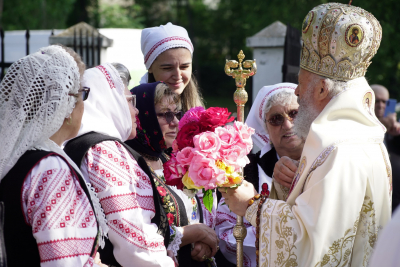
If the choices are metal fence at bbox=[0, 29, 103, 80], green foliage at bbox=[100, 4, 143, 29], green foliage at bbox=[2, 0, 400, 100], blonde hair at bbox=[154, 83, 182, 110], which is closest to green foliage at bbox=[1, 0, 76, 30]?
green foliage at bbox=[2, 0, 400, 100]

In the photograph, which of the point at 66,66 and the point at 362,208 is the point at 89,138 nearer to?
the point at 66,66

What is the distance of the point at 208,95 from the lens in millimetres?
33000

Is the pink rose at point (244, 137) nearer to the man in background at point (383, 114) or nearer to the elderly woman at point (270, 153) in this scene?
the elderly woman at point (270, 153)

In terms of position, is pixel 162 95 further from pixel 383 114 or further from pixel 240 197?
pixel 383 114

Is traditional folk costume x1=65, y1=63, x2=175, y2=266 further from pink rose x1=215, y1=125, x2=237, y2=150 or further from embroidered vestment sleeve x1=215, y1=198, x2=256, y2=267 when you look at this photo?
embroidered vestment sleeve x1=215, y1=198, x2=256, y2=267

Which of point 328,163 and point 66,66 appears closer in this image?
point 66,66

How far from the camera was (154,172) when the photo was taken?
3.00 meters

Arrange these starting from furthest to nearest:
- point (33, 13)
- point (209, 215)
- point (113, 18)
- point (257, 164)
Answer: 1. point (113, 18)
2. point (33, 13)
3. point (257, 164)
4. point (209, 215)

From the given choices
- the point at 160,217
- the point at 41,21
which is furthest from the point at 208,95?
the point at 160,217

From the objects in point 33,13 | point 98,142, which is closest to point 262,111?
point 98,142

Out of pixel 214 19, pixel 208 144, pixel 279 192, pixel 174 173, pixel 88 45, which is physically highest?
pixel 208 144

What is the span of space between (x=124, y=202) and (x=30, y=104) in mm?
751

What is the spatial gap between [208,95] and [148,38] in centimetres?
2847

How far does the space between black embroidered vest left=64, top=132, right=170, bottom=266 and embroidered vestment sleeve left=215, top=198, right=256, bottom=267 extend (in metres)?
0.93
